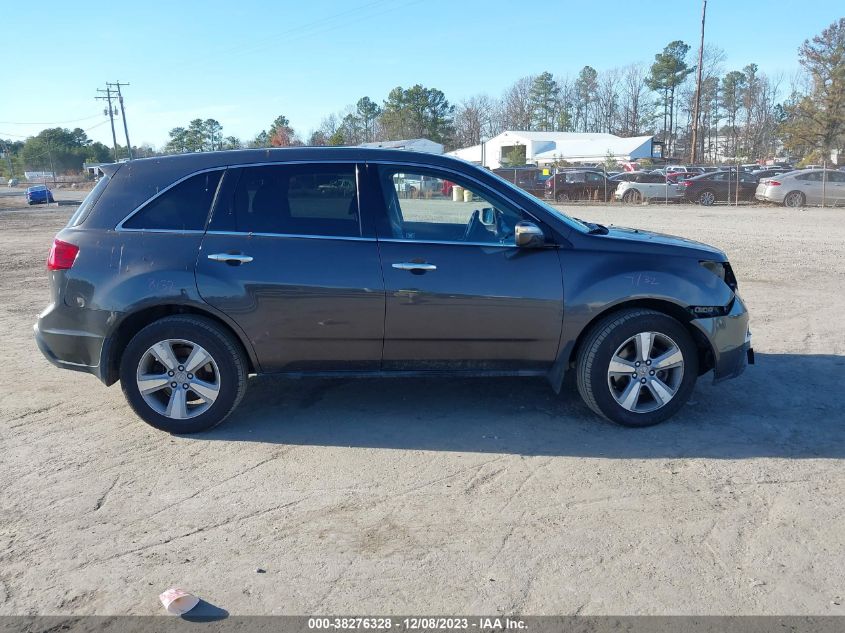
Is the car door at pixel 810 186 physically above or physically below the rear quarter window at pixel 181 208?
below

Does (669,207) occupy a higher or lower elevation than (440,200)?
Result: lower

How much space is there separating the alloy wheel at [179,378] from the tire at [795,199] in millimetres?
26206

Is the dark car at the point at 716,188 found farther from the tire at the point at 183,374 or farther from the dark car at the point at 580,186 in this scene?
the tire at the point at 183,374

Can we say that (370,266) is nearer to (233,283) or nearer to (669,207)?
(233,283)

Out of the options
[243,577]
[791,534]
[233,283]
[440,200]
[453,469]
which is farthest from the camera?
[440,200]

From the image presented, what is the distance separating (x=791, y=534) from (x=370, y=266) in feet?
9.26

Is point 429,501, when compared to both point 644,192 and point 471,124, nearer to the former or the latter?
point 644,192

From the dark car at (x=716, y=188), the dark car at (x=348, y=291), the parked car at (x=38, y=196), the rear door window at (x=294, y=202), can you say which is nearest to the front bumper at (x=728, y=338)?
the dark car at (x=348, y=291)

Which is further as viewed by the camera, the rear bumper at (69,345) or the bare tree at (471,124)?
the bare tree at (471,124)

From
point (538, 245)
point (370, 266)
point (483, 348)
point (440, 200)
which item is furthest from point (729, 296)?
point (370, 266)

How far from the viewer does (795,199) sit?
2569cm

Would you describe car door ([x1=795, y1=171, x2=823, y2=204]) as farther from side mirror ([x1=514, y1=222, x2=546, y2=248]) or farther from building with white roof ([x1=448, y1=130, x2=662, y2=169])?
building with white roof ([x1=448, y1=130, x2=662, y2=169])

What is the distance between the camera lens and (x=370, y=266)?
14.9 ft

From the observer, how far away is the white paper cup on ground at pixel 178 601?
2.90m
